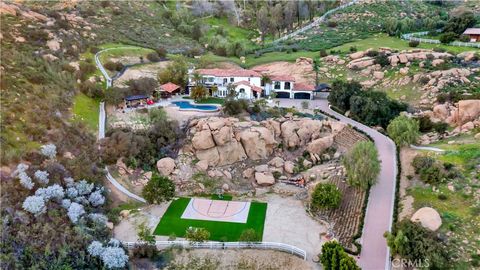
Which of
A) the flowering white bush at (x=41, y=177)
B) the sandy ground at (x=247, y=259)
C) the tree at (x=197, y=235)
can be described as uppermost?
the flowering white bush at (x=41, y=177)

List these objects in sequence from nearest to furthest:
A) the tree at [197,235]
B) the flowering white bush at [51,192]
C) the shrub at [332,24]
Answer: the tree at [197,235]
the flowering white bush at [51,192]
the shrub at [332,24]

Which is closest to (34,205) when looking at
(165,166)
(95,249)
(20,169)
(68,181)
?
(20,169)

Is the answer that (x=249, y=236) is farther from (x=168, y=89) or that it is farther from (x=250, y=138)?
(x=168, y=89)

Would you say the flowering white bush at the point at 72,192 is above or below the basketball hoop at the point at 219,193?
above

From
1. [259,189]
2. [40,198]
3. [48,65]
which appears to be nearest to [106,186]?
[40,198]

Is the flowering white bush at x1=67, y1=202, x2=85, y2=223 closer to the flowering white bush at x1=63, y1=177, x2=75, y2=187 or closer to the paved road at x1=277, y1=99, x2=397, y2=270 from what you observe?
the flowering white bush at x1=63, y1=177, x2=75, y2=187

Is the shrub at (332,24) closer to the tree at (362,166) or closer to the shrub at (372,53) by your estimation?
the shrub at (372,53)

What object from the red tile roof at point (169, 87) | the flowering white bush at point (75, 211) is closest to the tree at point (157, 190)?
the flowering white bush at point (75, 211)
